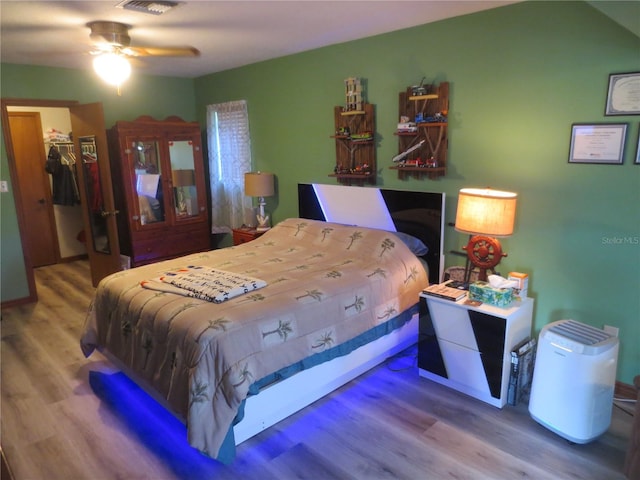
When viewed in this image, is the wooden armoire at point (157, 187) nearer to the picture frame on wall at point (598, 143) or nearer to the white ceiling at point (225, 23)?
the white ceiling at point (225, 23)

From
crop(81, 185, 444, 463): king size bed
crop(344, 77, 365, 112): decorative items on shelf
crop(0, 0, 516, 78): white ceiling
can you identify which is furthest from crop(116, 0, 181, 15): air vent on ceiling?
crop(81, 185, 444, 463): king size bed

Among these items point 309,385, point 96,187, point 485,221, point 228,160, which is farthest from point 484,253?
point 96,187

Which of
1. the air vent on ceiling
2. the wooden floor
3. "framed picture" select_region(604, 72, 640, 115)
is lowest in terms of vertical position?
the wooden floor

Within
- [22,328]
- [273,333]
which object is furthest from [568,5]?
[22,328]

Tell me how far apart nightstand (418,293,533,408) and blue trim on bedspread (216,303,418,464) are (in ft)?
0.72

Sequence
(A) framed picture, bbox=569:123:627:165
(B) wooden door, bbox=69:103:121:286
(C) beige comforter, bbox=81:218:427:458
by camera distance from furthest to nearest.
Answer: (B) wooden door, bbox=69:103:121:286
(A) framed picture, bbox=569:123:627:165
(C) beige comforter, bbox=81:218:427:458

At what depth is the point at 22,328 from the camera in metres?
3.69

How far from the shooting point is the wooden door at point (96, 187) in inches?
165

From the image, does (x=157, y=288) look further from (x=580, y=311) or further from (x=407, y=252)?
(x=580, y=311)

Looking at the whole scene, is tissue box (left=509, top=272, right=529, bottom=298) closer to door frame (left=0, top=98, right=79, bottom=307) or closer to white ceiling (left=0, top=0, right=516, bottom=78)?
white ceiling (left=0, top=0, right=516, bottom=78)

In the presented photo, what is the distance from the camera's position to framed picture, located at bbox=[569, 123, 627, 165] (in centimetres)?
236

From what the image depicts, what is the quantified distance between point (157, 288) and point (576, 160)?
2.59 meters

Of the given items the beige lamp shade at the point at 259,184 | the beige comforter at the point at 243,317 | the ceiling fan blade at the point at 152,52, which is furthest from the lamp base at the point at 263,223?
the ceiling fan blade at the point at 152,52

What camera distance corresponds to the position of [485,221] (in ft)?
8.25
